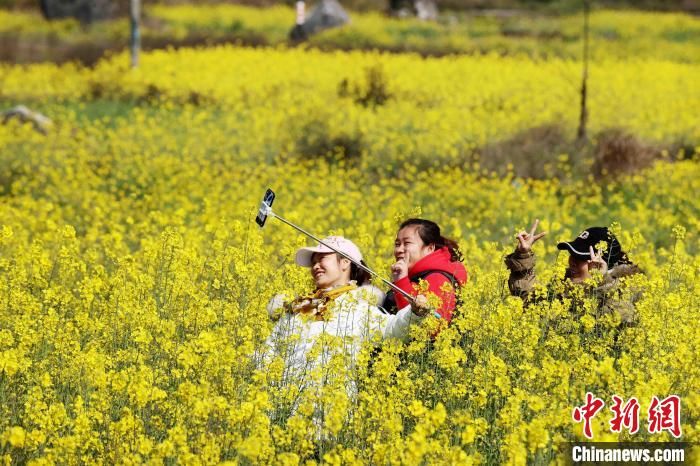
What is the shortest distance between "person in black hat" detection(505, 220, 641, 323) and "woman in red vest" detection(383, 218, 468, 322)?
0.30 m

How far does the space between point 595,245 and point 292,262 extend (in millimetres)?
2179

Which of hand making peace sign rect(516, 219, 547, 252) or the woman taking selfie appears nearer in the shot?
the woman taking selfie

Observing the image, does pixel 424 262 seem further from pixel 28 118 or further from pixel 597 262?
pixel 28 118

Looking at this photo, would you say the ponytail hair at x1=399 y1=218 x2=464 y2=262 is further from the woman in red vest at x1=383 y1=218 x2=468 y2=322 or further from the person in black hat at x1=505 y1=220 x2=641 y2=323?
the person in black hat at x1=505 y1=220 x2=641 y2=323

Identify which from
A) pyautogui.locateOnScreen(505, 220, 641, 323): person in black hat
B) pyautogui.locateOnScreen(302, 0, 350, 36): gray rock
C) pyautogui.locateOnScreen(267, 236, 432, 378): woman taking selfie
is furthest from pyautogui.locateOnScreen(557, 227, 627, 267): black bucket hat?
pyautogui.locateOnScreen(302, 0, 350, 36): gray rock

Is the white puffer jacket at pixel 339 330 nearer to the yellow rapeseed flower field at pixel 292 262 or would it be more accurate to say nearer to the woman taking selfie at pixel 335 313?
the woman taking selfie at pixel 335 313

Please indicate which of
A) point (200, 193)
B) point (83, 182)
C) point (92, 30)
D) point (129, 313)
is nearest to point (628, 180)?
point (200, 193)

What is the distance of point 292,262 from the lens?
26.3 ft

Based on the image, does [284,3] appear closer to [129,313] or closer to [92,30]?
[92,30]

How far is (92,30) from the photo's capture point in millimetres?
33719

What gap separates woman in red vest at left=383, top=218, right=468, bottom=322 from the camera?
6.42m

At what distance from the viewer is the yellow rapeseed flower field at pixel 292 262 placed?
5086 mm

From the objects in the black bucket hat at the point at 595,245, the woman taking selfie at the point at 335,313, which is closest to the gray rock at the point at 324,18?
the black bucket hat at the point at 595,245

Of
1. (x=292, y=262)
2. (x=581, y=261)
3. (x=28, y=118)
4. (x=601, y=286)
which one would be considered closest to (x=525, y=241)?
(x=581, y=261)
